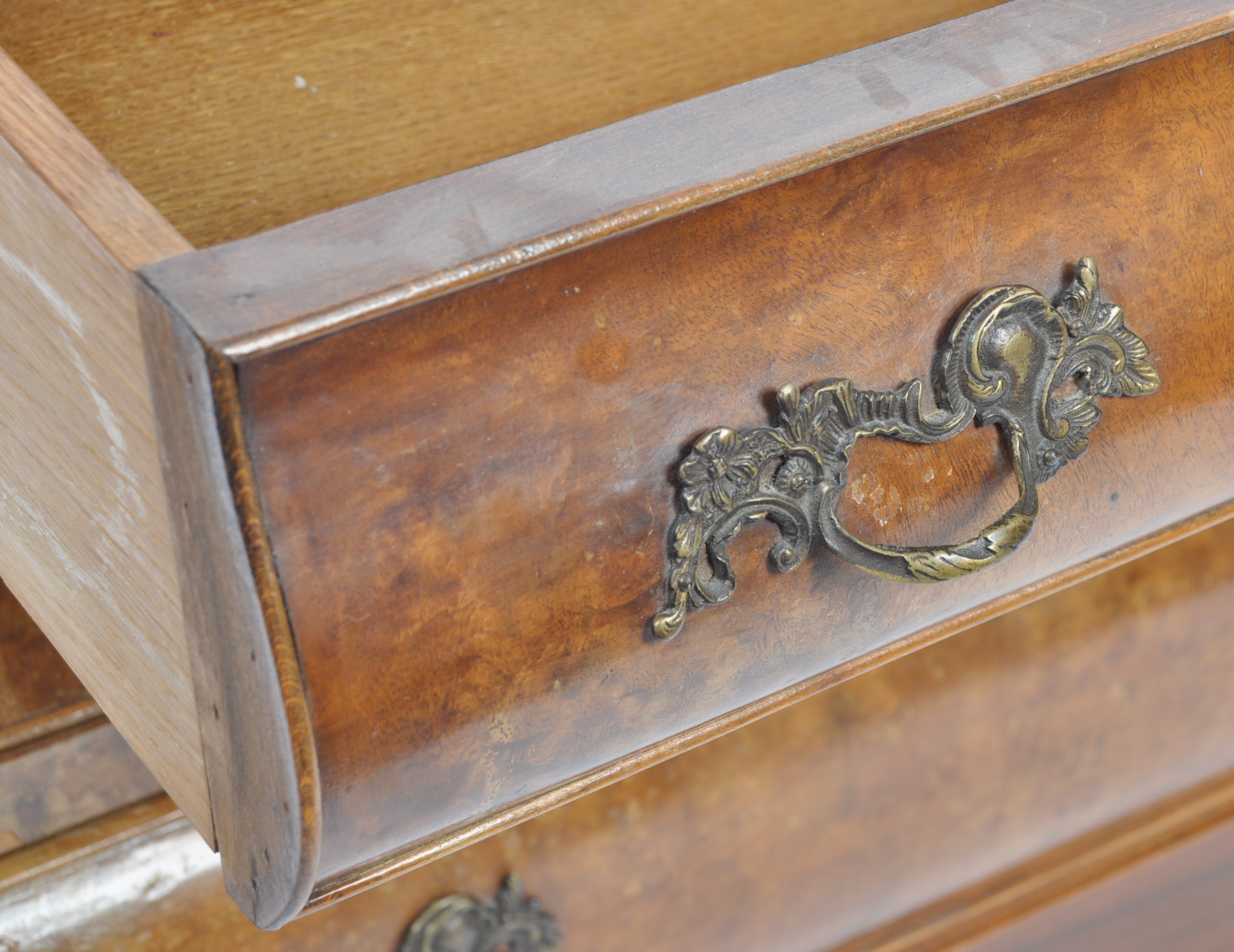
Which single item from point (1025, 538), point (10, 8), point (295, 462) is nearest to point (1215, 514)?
point (1025, 538)

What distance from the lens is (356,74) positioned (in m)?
0.78

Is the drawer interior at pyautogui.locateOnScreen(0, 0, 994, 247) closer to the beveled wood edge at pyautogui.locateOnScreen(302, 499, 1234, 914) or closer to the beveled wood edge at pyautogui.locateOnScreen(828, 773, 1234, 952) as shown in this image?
the beveled wood edge at pyautogui.locateOnScreen(302, 499, 1234, 914)

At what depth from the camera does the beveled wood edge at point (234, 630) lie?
0.33 meters

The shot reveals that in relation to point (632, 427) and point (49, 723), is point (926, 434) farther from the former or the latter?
point (49, 723)

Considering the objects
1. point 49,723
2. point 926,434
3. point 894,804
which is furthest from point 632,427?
point 894,804

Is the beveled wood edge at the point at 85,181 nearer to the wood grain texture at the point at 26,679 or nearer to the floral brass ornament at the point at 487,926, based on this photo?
the wood grain texture at the point at 26,679

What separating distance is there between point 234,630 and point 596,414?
13 centimetres

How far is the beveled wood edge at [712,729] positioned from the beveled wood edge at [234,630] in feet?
0.09

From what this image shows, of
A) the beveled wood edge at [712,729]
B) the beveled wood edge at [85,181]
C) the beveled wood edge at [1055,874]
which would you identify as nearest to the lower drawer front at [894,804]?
the beveled wood edge at [1055,874]

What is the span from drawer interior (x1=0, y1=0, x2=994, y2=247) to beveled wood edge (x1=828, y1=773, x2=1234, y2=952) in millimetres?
556

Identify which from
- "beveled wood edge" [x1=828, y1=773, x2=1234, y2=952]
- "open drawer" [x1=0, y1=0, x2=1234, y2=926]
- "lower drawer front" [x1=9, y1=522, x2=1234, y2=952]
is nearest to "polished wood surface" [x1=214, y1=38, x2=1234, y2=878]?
"open drawer" [x1=0, y1=0, x2=1234, y2=926]

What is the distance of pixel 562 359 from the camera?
1.28 feet

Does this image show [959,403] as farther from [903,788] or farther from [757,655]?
[903,788]

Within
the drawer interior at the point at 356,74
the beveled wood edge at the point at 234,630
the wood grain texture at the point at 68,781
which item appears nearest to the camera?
the beveled wood edge at the point at 234,630
